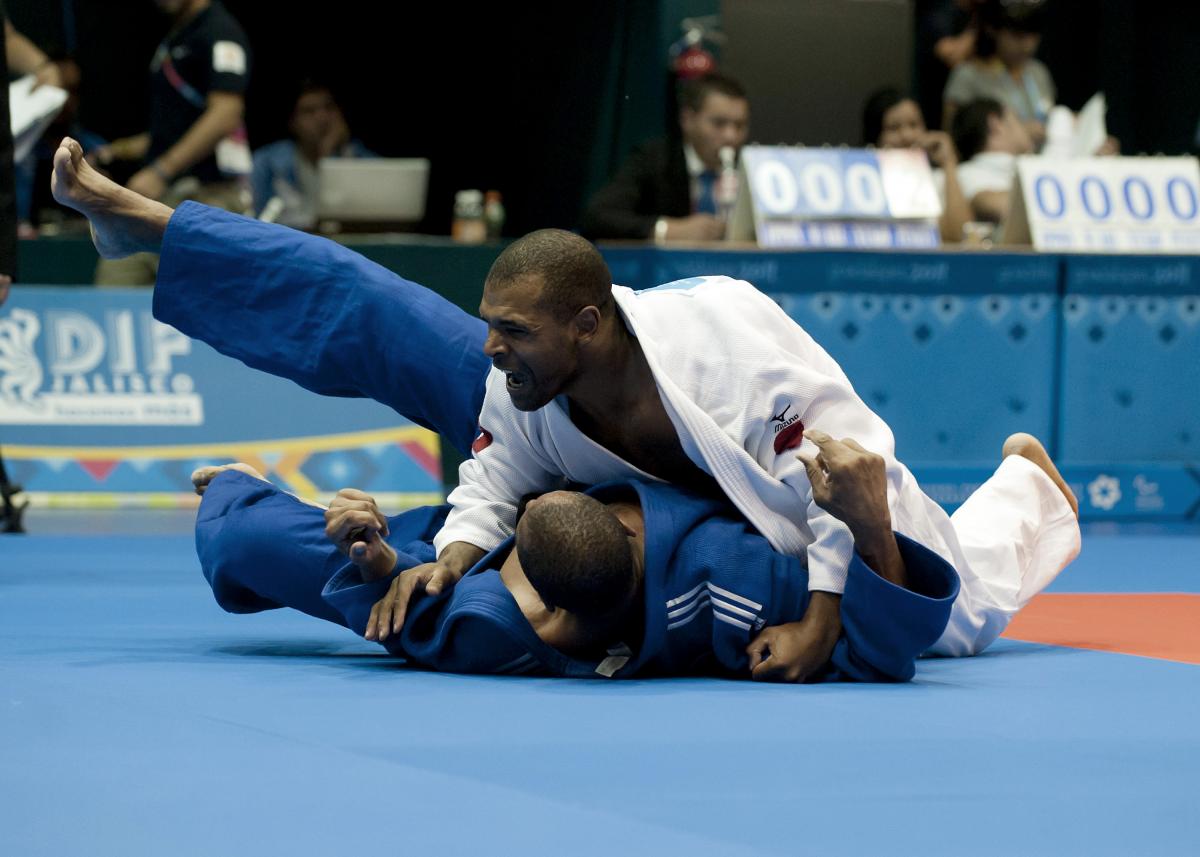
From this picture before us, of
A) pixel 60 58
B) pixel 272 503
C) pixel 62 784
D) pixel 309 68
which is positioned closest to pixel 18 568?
pixel 272 503

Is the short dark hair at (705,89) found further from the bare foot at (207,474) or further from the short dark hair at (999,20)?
the bare foot at (207,474)

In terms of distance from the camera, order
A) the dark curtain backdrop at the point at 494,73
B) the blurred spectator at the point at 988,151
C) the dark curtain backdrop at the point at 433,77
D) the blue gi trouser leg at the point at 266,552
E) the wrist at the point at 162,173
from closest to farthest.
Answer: the blue gi trouser leg at the point at 266,552 → the wrist at the point at 162,173 → the blurred spectator at the point at 988,151 → the dark curtain backdrop at the point at 494,73 → the dark curtain backdrop at the point at 433,77

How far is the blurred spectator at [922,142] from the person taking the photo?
7.80m

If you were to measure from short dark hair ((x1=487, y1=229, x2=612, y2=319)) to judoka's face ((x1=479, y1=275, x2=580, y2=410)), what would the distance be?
0.05 ft

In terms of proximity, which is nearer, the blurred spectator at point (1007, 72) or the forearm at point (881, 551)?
the forearm at point (881, 551)

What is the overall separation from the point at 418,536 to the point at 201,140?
4078mm

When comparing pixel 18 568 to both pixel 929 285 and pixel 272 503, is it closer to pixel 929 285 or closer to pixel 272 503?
pixel 272 503

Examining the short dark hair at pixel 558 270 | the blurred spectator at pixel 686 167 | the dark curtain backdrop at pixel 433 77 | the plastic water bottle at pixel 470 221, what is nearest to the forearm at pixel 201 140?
the plastic water bottle at pixel 470 221

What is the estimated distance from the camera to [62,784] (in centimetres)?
238

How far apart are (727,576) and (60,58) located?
27.0 ft

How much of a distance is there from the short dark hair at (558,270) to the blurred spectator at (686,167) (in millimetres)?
4185

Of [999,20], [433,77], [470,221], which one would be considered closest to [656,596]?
[470,221]

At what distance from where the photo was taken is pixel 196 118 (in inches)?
305

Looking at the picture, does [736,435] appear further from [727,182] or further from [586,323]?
[727,182]
